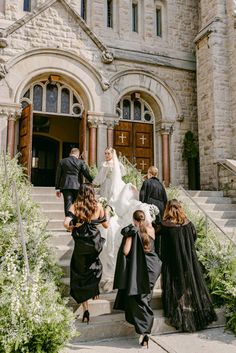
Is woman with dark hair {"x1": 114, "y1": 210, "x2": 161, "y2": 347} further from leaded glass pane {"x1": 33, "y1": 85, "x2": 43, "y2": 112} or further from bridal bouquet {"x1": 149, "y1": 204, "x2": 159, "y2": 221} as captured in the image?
leaded glass pane {"x1": 33, "y1": 85, "x2": 43, "y2": 112}

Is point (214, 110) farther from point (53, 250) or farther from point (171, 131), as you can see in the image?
point (53, 250)

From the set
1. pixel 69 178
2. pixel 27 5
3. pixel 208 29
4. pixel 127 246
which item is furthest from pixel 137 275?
pixel 27 5

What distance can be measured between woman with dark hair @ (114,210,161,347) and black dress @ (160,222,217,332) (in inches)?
12.7

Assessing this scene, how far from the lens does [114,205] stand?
6164mm

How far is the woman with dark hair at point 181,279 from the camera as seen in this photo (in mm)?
4559

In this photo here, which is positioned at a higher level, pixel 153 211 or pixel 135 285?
pixel 153 211

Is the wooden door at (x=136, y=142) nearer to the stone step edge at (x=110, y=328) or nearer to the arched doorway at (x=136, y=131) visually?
the arched doorway at (x=136, y=131)

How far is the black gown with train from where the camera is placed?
14.0ft

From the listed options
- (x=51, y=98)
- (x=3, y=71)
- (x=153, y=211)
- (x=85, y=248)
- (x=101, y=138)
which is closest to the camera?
(x=85, y=248)

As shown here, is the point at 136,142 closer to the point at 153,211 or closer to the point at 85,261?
the point at 153,211

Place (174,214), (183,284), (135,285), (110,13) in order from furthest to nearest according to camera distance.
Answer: (110,13), (174,214), (183,284), (135,285)

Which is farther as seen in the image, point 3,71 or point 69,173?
point 3,71

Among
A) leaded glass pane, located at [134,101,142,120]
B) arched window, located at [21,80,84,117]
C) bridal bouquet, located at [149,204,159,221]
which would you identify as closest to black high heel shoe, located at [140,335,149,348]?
bridal bouquet, located at [149,204,159,221]

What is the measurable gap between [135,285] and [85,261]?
70 centimetres
